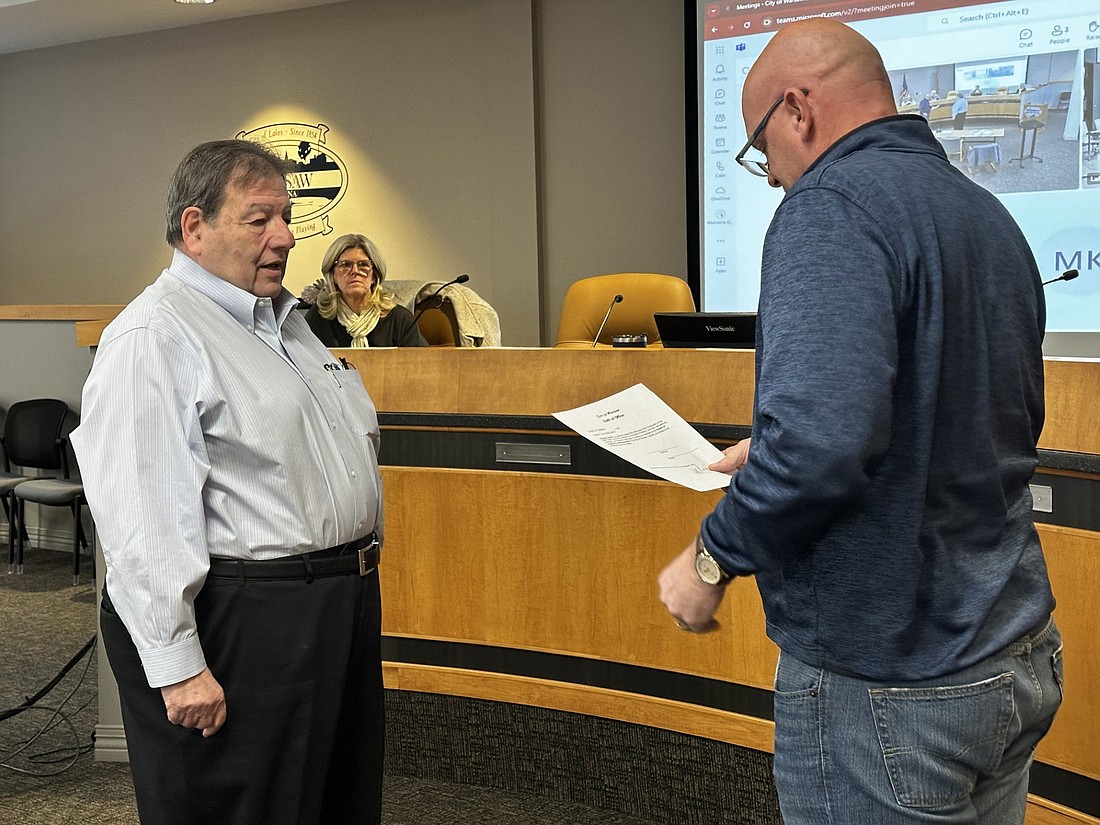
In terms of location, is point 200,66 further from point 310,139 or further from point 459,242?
point 459,242

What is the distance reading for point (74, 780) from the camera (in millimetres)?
2889

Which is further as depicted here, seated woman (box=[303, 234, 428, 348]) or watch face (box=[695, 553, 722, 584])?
seated woman (box=[303, 234, 428, 348])

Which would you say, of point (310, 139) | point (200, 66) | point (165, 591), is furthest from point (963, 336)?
point (200, 66)

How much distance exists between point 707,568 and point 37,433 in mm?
5441

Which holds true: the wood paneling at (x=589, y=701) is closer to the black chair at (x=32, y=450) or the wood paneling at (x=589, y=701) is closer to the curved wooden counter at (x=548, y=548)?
the curved wooden counter at (x=548, y=548)

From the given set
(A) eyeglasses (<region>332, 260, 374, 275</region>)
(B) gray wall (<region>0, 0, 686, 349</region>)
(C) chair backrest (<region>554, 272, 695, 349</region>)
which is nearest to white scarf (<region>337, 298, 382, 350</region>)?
(A) eyeglasses (<region>332, 260, 374, 275</region>)

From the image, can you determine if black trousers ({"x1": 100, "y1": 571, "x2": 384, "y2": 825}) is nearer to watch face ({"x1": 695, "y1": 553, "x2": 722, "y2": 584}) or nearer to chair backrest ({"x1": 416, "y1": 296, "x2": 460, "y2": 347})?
watch face ({"x1": 695, "y1": 553, "x2": 722, "y2": 584})

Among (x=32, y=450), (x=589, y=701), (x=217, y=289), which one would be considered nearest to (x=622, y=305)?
(x=589, y=701)

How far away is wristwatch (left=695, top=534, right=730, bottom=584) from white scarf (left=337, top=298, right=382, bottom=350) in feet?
10.2

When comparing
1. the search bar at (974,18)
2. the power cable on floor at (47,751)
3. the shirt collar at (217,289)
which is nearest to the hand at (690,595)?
the shirt collar at (217,289)

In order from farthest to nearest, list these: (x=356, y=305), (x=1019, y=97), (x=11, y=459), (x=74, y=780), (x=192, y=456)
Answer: (x=11, y=459) < (x=1019, y=97) < (x=356, y=305) < (x=74, y=780) < (x=192, y=456)

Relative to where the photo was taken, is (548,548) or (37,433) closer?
(548,548)

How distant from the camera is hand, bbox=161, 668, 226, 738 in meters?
1.55

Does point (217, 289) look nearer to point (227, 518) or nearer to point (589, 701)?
point (227, 518)
